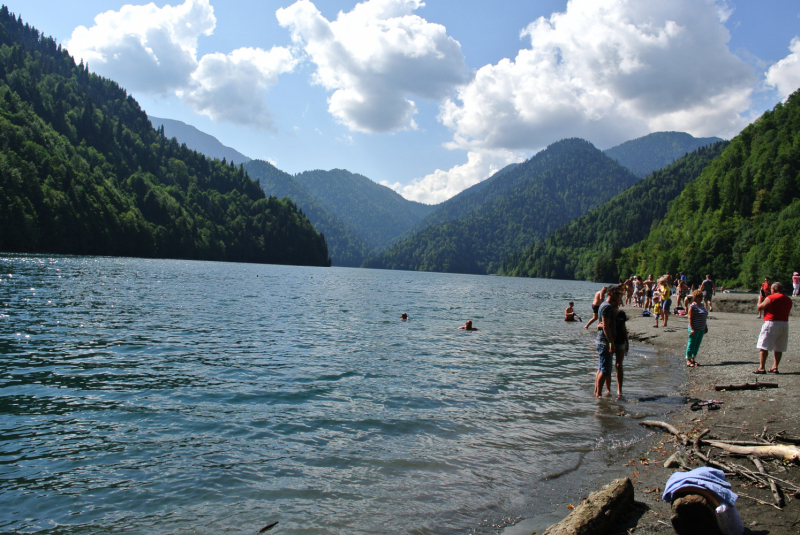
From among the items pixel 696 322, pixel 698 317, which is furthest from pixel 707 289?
pixel 698 317

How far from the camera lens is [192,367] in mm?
15922

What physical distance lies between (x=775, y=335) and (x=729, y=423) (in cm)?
622

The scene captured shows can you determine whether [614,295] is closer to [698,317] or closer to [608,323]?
[608,323]

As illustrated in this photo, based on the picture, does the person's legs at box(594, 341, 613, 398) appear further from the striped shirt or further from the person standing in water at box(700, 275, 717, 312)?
the person standing in water at box(700, 275, 717, 312)

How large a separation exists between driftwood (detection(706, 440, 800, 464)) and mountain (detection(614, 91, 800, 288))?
95.0 metres

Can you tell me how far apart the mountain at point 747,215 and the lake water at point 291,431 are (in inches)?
3529

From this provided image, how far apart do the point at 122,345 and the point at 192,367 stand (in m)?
5.55

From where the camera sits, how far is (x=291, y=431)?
33.1ft

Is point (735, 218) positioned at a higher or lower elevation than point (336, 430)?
higher

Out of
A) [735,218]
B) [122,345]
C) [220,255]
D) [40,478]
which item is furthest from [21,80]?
[735,218]

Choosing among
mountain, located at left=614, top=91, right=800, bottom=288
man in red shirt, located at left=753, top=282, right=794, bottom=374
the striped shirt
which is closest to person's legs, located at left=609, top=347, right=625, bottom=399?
man in red shirt, located at left=753, top=282, right=794, bottom=374

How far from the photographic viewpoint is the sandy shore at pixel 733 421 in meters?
5.65

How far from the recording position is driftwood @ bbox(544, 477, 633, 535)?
540 centimetres

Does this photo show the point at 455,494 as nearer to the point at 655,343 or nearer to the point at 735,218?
the point at 655,343
